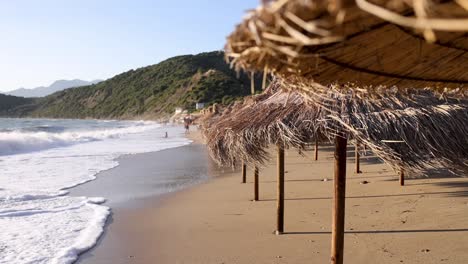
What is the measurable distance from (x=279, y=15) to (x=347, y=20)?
18cm

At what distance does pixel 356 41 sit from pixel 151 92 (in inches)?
3460

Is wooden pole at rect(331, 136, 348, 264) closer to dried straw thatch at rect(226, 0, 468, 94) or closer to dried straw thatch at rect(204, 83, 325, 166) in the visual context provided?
dried straw thatch at rect(204, 83, 325, 166)

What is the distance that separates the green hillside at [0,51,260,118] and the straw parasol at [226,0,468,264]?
60.6 metres

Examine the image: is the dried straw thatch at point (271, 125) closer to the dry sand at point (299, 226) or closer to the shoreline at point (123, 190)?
the dry sand at point (299, 226)

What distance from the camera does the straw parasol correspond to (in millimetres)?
972

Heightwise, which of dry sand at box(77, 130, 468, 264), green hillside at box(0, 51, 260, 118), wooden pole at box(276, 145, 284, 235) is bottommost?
dry sand at box(77, 130, 468, 264)

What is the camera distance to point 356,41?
1369 millimetres

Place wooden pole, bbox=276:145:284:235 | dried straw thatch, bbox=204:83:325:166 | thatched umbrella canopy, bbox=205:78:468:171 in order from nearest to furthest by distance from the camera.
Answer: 1. thatched umbrella canopy, bbox=205:78:468:171
2. dried straw thatch, bbox=204:83:325:166
3. wooden pole, bbox=276:145:284:235

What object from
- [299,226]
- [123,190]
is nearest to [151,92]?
[123,190]

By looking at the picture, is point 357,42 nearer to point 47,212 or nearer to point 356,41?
point 356,41

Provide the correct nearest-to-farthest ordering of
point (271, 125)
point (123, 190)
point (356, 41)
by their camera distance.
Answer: point (356, 41) < point (271, 125) < point (123, 190)

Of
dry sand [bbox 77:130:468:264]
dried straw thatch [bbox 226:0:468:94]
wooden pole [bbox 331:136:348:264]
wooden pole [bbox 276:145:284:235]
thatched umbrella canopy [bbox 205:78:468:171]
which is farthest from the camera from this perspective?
wooden pole [bbox 276:145:284:235]

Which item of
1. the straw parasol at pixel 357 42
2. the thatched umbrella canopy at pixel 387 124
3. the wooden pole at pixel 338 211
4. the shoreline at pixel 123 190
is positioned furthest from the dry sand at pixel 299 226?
the straw parasol at pixel 357 42

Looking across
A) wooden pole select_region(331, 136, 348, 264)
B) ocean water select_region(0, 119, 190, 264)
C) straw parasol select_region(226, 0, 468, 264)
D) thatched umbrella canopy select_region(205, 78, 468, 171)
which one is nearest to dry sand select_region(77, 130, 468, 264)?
ocean water select_region(0, 119, 190, 264)
